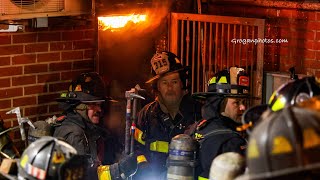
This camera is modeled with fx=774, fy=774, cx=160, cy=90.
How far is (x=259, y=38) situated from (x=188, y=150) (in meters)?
2.51

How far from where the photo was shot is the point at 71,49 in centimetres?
868

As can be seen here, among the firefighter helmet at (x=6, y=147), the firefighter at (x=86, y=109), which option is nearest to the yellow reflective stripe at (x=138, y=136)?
the firefighter at (x=86, y=109)

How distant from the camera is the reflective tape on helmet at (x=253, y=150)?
408cm

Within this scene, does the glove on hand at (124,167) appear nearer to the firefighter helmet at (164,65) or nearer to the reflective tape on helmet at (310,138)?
the firefighter helmet at (164,65)

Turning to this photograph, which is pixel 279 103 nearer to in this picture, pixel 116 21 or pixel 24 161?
pixel 24 161

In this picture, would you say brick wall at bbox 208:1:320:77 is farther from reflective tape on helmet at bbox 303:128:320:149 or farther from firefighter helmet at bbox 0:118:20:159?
reflective tape on helmet at bbox 303:128:320:149

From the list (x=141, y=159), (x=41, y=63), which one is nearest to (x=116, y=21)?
(x=41, y=63)

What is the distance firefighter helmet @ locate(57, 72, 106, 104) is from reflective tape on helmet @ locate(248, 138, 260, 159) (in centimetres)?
361

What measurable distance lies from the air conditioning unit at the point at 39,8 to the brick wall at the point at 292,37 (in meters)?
2.21

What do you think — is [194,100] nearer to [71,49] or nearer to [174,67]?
[174,67]

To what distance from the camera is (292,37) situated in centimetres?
891

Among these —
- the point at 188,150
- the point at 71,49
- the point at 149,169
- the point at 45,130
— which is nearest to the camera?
the point at 188,150

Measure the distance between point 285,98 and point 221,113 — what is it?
Result: 2215mm

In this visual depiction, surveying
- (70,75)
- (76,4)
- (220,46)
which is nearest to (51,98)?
(70,75)
